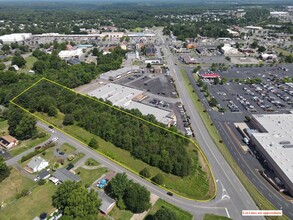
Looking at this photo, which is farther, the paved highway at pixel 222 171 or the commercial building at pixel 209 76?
the commercial building at pixel 209 76

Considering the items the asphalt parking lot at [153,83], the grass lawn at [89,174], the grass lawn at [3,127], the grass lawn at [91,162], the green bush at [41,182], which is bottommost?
the asphalt parking lot at [153,83]

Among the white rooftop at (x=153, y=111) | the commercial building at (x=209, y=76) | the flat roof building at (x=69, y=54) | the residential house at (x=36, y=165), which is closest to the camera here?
the residential house at (x=36, y=165)

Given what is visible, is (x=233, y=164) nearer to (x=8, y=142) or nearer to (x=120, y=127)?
(x=120, y=127)

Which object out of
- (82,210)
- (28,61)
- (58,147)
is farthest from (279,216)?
(28,61)

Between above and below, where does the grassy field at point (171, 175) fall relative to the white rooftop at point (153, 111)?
below

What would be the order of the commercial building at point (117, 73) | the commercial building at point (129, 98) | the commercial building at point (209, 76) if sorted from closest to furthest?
the commercial building at point (129, 98) < the commercial building at point (117, 73) < the commercial building at point (209, 76)

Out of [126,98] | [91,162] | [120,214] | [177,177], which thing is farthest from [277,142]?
[126,98]

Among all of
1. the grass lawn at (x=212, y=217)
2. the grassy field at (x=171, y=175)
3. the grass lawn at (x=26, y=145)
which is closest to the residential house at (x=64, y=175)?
the grassy field at (x=171, y=175)

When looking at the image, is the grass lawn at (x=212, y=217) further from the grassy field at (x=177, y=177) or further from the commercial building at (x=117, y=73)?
the commercial building at (x=117, y=73)

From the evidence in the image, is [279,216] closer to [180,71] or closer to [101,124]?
[101,124]
